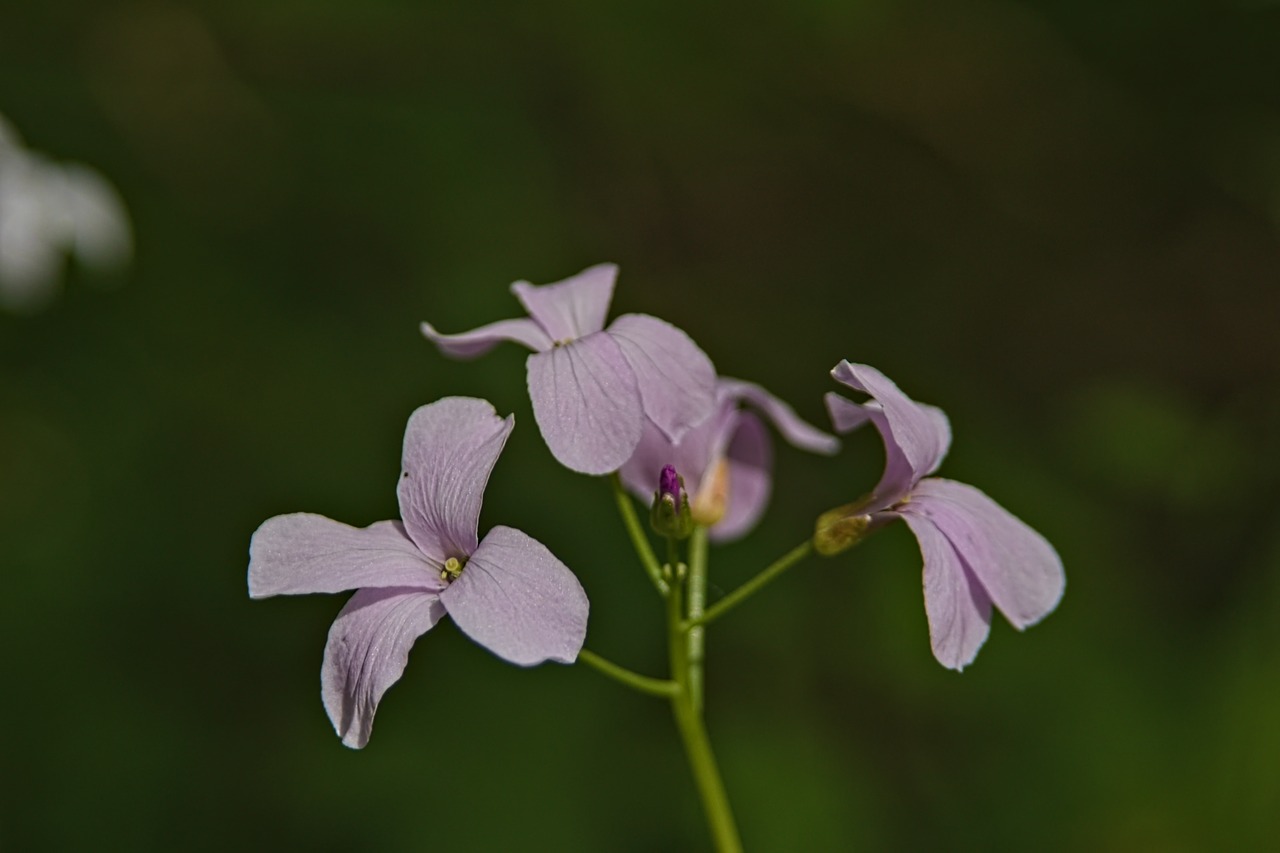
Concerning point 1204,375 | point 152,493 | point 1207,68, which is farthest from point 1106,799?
point 1207,68

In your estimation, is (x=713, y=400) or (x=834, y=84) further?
(x=834, y=84)

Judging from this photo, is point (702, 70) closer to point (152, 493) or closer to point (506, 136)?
point (506, 136)

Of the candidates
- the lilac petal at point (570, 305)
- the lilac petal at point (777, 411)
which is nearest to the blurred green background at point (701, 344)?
the lilac petal at point (777, 411)

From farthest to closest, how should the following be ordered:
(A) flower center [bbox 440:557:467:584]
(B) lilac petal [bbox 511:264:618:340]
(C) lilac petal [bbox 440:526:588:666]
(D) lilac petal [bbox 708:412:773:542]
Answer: (D) lilac petal [bbox 708:412:773:542] → (B) lilac petal [bbox 511:264:618:340] → (A) flower center [bbox 440:557:467:584] → (C) lilac petal [bbox 440:526:588:666]

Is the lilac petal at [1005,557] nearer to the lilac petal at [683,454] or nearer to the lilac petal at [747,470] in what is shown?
the lilac petal at [683,454]

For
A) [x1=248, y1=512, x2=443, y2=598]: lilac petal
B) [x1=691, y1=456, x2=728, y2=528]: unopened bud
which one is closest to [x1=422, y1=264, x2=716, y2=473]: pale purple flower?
[x1=248, y1=512, x2=443, y2=598]: lilac petal

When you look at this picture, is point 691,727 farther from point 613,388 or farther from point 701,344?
point 701,344

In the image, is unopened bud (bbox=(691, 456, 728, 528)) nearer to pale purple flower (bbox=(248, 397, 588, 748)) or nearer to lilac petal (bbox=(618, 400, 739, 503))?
lilac petal (bbox=(618, 400, 739, 503))
